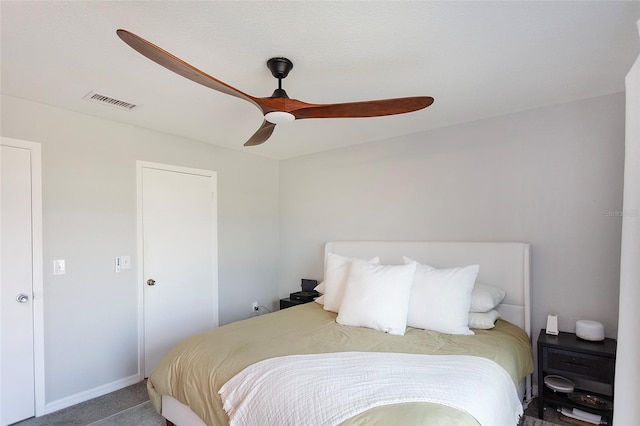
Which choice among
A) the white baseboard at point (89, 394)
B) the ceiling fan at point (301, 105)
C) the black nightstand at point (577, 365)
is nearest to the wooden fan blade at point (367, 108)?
the ceiling fan at point (301, 105)

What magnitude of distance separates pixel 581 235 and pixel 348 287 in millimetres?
1806

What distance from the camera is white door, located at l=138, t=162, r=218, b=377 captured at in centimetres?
316

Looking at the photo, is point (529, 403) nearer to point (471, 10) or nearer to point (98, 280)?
point (471, 10)

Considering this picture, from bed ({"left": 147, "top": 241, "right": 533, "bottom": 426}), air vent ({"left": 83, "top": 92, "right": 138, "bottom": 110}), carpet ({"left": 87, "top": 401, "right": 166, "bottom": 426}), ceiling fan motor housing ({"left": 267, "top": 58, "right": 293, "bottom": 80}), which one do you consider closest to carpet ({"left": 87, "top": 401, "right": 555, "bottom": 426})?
carpet ({"left": 87, "top": 401, "right": 166, "bottom": 426})

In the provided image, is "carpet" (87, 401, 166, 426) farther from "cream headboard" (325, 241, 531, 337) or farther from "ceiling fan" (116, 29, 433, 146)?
"cream headboard" (325, 241, 531, 337)

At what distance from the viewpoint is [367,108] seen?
1836mm

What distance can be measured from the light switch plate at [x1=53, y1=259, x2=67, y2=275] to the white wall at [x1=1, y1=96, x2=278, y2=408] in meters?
0.03

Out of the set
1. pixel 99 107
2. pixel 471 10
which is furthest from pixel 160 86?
pixel 471 10

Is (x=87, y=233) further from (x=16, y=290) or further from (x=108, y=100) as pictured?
(x=108, y=100)

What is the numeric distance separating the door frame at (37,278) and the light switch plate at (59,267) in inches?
3.3

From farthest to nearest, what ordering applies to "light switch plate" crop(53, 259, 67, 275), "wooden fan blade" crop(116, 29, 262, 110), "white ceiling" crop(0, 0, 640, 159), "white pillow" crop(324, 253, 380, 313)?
"white pillow" crop(324, 253, 380, 313), "light switch plate" crop(53, 259, 67, 275), "white ceiling" crop(0, 0, 640, 159), "wooden fan blade" crop(116, 29, 262, 110)

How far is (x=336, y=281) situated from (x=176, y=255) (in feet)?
5.50

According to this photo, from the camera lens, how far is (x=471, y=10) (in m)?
1.52

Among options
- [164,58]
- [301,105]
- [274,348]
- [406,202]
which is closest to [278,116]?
[301,105]
